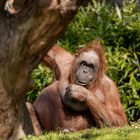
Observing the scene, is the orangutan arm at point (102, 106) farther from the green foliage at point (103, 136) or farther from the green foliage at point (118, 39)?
the green foliage at point (118, 39)

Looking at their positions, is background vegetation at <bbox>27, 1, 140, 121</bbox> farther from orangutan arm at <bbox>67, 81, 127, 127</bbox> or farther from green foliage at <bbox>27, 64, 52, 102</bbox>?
orangutan arm at <bbox>67, 81, 127, 127</bbox>

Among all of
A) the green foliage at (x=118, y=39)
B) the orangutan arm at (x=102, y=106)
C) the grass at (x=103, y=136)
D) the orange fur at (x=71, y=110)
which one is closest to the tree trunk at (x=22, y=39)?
the grass at (x=103, y=136)

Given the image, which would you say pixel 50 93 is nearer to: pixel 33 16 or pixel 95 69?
pixel 95 69

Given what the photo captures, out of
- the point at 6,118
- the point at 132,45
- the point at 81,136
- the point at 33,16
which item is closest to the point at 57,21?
the point at 33,16

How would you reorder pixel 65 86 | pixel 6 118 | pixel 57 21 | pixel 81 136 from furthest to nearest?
pixel 65 86 → pixel 81 136 → pixel 6 118 → pixel 57 21

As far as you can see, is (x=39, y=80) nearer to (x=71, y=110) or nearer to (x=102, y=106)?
(x=71, y=110)

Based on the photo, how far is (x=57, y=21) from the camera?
4699 millimetres

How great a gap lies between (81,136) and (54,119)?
1487 millimetres

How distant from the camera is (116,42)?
1176cm

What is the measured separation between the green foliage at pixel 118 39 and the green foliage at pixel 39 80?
46cm

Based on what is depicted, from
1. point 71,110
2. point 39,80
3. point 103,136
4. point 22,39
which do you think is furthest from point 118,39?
point 22,39

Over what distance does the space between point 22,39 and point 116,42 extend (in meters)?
7.04

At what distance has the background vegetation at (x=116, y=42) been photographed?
11.3m

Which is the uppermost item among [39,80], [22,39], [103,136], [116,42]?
[22,39]
